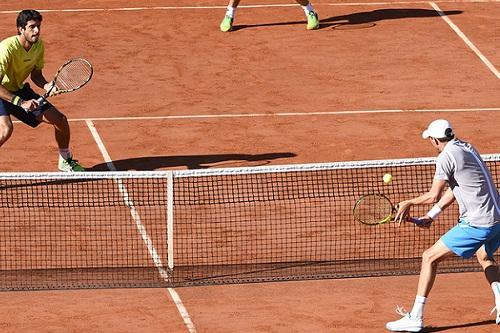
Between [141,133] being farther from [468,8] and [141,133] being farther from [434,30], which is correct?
[468,8]

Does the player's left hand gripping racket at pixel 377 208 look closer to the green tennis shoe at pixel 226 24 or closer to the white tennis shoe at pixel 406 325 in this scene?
the white tennis shoe at pixel 406 325

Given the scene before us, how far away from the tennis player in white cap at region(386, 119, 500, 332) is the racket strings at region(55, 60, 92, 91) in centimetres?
576

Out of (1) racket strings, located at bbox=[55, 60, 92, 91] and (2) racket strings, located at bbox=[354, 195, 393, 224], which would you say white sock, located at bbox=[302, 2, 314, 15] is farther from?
(2) racket strings, located at bbox=[354, 195, 393, 224]

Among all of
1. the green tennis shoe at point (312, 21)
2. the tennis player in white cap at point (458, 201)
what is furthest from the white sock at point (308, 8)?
the tennis player in white cap at point (458, 201)

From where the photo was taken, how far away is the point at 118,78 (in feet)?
68.1

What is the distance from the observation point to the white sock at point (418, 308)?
1221 centimetres

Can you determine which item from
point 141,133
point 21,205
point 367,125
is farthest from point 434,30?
point 21,205

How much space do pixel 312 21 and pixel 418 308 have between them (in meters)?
11.2

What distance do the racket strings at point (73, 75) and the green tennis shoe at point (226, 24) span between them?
643 cm

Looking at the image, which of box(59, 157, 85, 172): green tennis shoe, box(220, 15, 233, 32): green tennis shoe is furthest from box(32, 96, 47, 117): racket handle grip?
box(220, 15, 233, 32): green tennis shoe

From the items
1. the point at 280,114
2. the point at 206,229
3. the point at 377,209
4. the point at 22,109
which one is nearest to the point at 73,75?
the point at 22,109

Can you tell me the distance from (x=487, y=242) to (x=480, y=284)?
153cm

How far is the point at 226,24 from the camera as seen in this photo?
74.6 feet

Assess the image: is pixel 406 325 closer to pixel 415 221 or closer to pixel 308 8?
pixel 415 221
